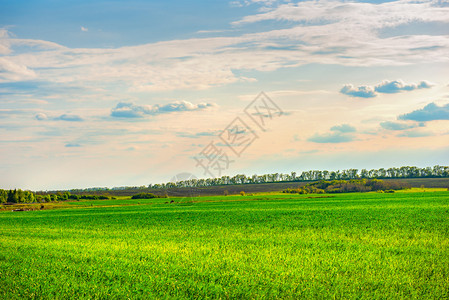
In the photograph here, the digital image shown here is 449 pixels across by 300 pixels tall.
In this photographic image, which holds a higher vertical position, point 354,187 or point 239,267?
point 239,267

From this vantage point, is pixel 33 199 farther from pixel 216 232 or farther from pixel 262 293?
pixel 262 293

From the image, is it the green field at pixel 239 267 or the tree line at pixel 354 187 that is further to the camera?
the tree line at pixel 354 187

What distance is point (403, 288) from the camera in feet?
37.4

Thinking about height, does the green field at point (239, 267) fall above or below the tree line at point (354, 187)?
above

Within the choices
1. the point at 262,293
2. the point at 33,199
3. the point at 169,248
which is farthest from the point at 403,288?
the point at 33,199

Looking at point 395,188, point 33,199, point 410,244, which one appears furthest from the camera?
point 395,188

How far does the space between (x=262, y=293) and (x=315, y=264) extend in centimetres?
417

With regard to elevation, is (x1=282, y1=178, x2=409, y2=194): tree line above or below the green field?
below

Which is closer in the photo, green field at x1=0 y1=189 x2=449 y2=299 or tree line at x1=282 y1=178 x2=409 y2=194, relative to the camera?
green field at x1=0 y1=189 x2=449 y2=299

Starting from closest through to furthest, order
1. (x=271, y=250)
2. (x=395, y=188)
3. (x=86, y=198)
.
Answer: (x=271, y=250) → (x=86, y=198) → (x=395, y=188)

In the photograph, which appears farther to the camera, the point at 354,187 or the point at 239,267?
the point at 354,187

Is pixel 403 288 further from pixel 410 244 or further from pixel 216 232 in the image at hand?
pixel 216 232

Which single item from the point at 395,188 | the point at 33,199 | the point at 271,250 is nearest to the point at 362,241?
the point at 271,250

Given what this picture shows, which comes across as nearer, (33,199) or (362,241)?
(362,241)
